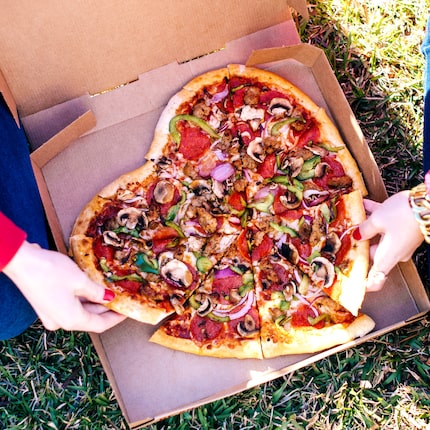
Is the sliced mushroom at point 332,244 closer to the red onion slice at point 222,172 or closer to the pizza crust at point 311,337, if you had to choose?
the pizza crust at point 311,337

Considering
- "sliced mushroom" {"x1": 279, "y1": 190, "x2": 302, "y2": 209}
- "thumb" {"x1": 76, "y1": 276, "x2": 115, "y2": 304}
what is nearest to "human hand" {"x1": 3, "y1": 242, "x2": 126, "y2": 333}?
"thumb" {"x1": 76, "y1": 276, "x2": 115, "y2": 304}

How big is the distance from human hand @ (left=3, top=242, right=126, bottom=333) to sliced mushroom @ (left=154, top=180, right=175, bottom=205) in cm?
54

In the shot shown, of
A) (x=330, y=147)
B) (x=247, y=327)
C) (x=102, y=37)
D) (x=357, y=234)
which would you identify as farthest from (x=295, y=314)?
(x=102, y=37)

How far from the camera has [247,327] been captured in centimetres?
242

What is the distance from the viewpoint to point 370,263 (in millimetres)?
2332

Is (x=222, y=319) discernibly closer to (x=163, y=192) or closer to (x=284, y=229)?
(x=284, y=229)

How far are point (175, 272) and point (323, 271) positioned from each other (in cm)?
64

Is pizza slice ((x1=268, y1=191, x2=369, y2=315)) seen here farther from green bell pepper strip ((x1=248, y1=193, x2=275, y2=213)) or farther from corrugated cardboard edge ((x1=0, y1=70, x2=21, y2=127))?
corrugated cardboard edge ((x1=0, y1=70, x2=21, y2=127))

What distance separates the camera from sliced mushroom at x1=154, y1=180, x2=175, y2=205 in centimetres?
245

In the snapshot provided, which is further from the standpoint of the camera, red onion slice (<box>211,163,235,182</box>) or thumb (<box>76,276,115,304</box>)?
red onion slice (<box>211,163,235,182</box>)

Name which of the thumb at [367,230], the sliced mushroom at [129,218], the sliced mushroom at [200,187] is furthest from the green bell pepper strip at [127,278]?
the thumb at [367,230]

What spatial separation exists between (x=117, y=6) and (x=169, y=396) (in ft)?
5.60

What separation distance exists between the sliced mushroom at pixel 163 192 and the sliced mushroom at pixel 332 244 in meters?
0.72

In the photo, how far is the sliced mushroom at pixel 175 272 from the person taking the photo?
241 centimetres
